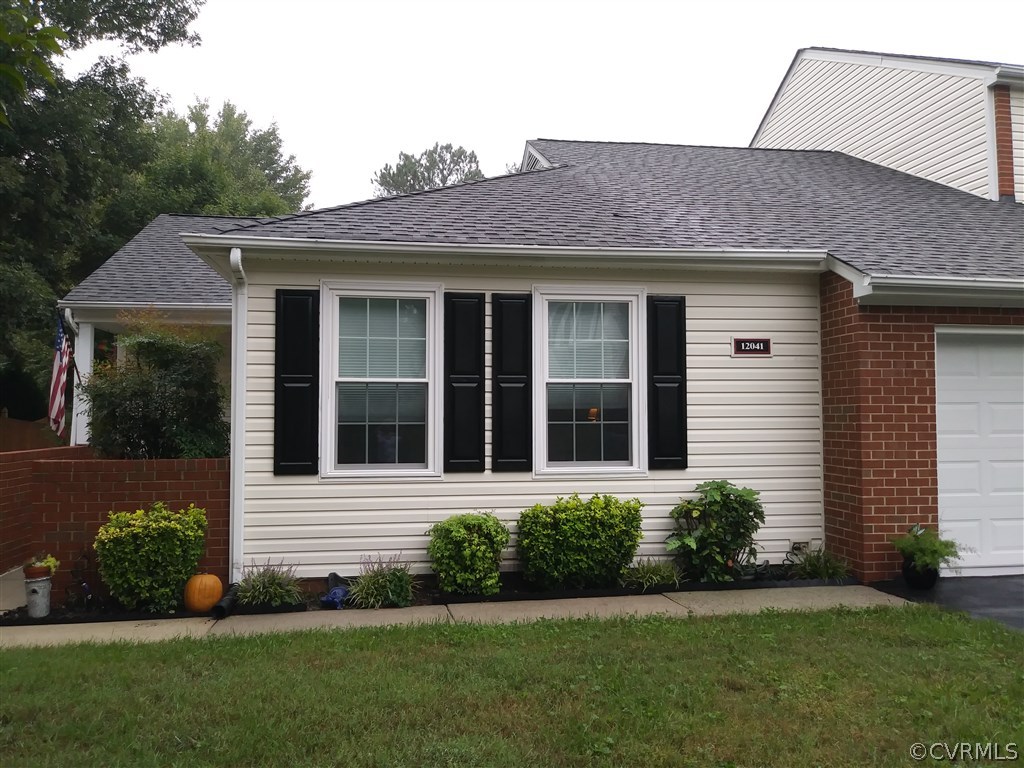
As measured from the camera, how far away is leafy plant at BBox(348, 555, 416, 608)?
19.3ft

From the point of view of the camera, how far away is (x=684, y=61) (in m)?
22.2

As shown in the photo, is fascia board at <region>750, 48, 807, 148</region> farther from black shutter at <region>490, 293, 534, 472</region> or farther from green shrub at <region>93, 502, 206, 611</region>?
green shrub at <region>93, 502, 206, 611</region>

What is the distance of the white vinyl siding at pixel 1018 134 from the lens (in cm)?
962

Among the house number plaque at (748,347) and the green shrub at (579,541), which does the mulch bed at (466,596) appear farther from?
the house number plaque at (748,347)

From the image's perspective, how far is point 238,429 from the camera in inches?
243

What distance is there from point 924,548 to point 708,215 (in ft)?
13.0

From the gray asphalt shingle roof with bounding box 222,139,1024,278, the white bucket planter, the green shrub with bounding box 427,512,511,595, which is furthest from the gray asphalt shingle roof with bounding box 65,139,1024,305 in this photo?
the white bucket planter

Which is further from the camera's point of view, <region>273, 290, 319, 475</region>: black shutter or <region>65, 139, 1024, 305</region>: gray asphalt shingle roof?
<region>65, 139, 1024, 305</region>: gray asphalt shingle roof

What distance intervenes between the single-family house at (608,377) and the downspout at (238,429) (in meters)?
0.02

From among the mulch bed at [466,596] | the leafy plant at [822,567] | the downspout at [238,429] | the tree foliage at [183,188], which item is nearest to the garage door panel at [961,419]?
the leafy plant at [822,567]

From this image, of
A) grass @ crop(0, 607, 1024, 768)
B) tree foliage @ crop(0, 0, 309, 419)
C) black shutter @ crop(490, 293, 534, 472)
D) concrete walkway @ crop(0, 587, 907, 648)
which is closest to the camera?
grass @ crop(0, 607, 1024, 768)

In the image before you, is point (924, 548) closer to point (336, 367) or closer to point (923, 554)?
point (923, 554)

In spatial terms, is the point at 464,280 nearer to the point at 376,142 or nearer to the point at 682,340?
the point at 682,340

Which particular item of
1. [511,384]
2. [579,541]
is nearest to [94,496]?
[511,384]
